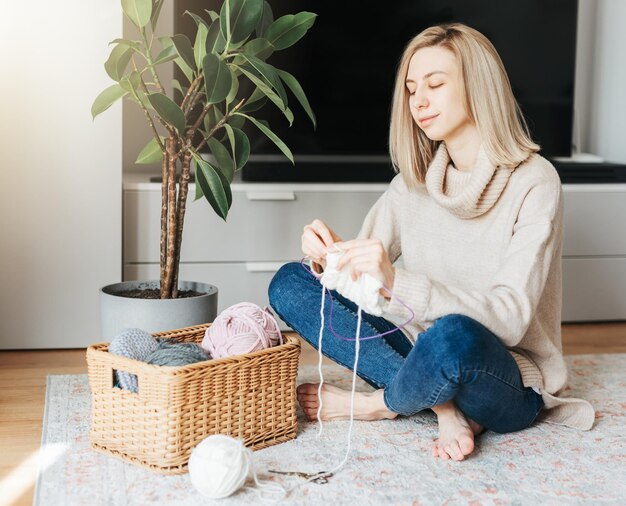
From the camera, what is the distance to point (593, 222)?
2.80 meters

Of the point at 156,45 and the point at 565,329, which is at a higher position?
the point at 156,45

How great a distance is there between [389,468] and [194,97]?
0.95 meters

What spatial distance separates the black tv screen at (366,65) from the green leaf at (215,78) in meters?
0.77

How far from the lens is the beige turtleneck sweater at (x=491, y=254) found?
1.52 meters

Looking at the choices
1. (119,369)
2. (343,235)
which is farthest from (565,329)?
(119,369)

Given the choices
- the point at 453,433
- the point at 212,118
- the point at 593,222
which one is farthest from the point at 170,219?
the point at 593,222

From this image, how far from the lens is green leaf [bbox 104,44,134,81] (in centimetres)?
198

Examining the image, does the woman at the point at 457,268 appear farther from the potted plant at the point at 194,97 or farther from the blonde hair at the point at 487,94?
the potted plant at the point at 194,97

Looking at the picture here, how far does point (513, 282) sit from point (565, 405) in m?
0.41

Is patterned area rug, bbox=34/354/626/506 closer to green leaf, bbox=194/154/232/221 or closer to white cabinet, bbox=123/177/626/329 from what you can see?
green leaf, bbox=194/154/232/221

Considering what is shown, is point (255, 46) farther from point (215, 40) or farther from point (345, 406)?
point (345, 406)

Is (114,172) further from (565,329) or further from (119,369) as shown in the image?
(565,329)

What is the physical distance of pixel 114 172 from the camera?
7.77ft

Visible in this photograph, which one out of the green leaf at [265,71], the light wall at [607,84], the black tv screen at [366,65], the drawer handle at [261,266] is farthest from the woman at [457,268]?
the light wall at [607,84]
